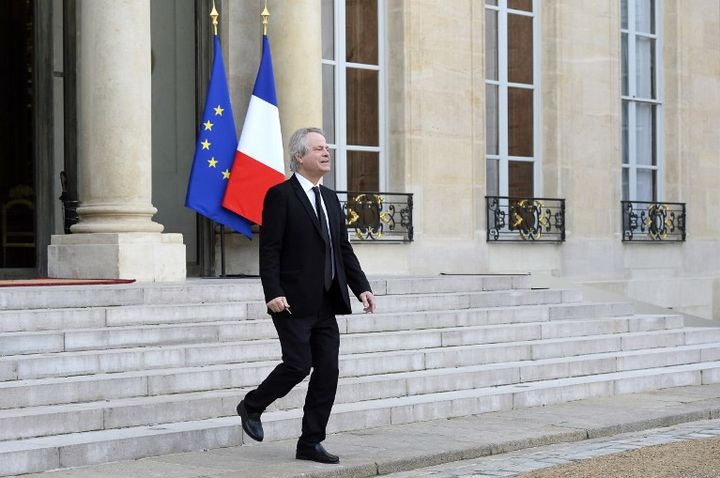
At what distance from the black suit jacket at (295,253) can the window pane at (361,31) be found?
8.90 m

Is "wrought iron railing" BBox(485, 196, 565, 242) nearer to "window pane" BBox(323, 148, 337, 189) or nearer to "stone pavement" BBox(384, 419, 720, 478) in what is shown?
"window pane" BBox(323, 148, 337, 189)

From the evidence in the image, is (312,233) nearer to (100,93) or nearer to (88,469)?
(88,469)

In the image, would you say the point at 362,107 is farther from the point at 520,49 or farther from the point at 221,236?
the point at 221,236

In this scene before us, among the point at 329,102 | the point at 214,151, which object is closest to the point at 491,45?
the point at 329,102

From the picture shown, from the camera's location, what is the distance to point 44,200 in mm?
15094

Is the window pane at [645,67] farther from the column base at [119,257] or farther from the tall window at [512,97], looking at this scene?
the column base at [119,257]

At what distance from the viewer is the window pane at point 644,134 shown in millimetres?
20453

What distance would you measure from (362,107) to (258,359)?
674cm

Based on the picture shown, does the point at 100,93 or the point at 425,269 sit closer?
the point at 100,93

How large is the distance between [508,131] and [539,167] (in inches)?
26.5

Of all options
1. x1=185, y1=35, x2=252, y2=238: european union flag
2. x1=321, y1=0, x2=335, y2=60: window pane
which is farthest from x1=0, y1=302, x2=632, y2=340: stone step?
x1=321, y1=0, x2=335, y2=60: window pane

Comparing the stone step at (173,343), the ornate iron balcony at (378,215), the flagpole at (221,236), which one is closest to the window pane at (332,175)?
the ornate iron balcony at (378,215)

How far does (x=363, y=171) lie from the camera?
16938mm

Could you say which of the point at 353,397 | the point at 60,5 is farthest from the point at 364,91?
the point at 353,397
